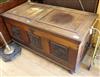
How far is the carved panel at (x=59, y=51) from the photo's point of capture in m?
1.21

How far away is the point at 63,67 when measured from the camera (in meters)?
1.44

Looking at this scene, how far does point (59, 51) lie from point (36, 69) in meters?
0.44

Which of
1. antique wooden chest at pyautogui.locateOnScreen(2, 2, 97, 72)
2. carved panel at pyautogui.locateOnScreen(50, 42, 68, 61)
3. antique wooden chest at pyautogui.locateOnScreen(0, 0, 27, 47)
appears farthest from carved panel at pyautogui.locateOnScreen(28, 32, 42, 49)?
antique wooden chest at pyautogui.locateOnScreen(0, 0, 27, 47)

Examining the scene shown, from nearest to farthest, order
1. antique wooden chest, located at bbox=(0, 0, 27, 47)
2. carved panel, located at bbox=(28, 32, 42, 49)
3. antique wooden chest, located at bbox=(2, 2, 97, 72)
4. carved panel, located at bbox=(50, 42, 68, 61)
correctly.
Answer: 1. antique wooden chest, located at bbox=(2, 2, 97, 72)
2. carved panel, located at bbox=(50, 42, 68, 61)
3. carved panel, located at bbox=(28, 32, 42, 49)
4. antique wooden chest, located at bbox=(0, 0, 27, 47)

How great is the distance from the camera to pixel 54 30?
1133 millimetres

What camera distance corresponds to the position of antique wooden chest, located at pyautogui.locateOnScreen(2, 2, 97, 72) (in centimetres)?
110

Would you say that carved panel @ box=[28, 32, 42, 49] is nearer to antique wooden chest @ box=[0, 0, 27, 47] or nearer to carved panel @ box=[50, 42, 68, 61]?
carved panel @ box=[50, 42, 68, 61]

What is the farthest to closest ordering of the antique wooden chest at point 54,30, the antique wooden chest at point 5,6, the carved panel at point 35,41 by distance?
the antique wooden chest at point 5,6 → the carved panel at point 35,41 → the antique wooden chest at point 54,30

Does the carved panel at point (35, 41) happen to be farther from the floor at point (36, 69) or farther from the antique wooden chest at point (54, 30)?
the floor at point (36, 69)

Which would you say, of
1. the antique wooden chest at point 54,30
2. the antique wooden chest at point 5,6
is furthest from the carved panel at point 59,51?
the antique wooden chest at point 5,6

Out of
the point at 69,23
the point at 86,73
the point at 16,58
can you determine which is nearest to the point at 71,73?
the point at 86,73

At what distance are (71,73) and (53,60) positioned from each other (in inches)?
11.0

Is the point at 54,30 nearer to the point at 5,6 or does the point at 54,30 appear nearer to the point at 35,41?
the point at 35,41

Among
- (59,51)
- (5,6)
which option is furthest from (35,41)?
(5,6)
